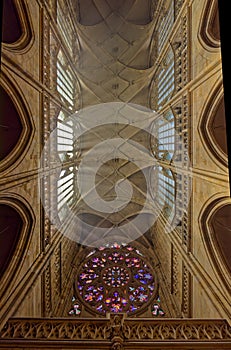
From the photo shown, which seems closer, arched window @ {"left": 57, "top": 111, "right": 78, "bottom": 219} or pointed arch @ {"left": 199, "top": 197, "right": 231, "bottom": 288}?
pointed arch @ {"left": 199, "top": 197, "right": 231, "bottom": 288}

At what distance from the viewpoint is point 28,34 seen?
568cm

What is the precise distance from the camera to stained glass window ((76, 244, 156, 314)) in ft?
29.9

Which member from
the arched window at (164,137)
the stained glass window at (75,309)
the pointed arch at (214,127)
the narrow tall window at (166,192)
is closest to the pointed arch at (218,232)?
the pointed arch at (214,127)

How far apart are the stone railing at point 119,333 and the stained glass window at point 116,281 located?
4.88 m

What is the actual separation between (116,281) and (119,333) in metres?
5.92

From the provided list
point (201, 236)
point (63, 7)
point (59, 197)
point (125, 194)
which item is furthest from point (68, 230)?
point (63, 7)

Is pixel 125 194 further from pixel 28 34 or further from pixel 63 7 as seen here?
pixel 28 34

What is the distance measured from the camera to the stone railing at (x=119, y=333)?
13.0ft

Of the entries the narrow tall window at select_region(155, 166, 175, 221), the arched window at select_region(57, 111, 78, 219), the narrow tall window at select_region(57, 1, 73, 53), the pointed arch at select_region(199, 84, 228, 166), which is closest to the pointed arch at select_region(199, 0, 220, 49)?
the pointed arch at select_region(199, 84, 228, 166)

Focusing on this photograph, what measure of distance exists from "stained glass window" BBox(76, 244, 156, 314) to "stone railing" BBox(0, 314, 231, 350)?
16.0 feet

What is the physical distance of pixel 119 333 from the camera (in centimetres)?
402

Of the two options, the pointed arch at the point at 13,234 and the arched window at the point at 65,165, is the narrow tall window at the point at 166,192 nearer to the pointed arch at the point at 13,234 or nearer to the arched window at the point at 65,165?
the arched window at the point at 65,165

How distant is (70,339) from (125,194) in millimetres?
9055

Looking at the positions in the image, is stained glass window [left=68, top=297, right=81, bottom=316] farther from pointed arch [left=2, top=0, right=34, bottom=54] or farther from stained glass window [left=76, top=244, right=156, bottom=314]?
pointed arch [left=2, top=0, right=34, bottom=54]
